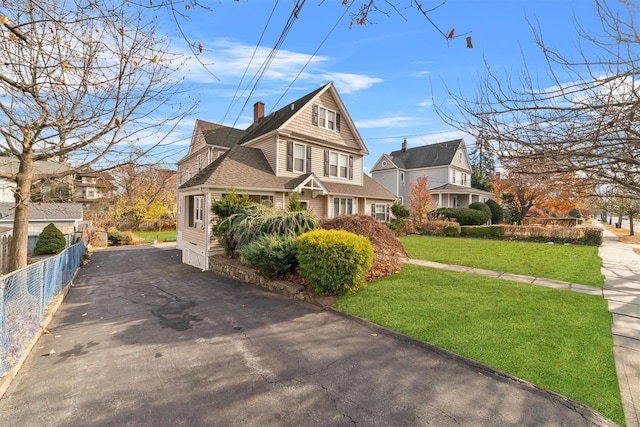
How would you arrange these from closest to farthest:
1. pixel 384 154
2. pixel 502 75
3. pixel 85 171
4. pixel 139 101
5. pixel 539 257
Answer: pixel 502 75
pixel 139 101
pixel 85 171
pixel 539 257
pixel 384 154

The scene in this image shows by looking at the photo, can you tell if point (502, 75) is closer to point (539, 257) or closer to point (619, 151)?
point (619, 151)

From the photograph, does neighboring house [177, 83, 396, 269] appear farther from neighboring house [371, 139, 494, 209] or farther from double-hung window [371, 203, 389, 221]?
neighboring house [371, 139, 494, 209]

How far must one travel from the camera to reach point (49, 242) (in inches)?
564

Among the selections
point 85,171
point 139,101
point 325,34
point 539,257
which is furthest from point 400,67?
point 539,257

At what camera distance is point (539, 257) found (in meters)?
12.1

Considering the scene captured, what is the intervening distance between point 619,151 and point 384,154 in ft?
113

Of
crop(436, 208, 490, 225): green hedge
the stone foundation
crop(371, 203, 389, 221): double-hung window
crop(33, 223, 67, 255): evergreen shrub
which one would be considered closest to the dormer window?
crop(371, 203, 389, 221): double-hung window

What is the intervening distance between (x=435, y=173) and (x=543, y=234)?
55.3 feet

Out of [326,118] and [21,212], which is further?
[326,118]

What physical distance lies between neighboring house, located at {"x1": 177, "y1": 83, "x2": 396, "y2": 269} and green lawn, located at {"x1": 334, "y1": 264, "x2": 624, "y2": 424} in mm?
8495

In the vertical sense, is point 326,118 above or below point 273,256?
above

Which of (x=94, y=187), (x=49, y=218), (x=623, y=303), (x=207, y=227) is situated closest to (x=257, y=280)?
(x=207, y=227)

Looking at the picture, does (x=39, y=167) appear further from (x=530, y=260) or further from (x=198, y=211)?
(x=530, y=260)

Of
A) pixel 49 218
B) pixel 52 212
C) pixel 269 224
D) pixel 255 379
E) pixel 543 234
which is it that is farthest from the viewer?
pixel 49 218
